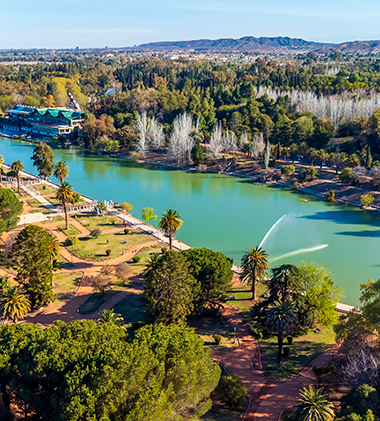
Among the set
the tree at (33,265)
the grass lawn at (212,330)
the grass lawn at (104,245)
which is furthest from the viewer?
the grass lawn at (104,245)

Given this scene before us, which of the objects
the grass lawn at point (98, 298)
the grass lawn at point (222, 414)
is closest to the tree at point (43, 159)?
the grass lawn at point (98, 298)

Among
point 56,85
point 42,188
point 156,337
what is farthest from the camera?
point 56,85

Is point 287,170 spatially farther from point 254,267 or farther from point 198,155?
point 254,267

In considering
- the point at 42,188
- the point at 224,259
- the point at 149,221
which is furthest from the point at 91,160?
the point at 224,259

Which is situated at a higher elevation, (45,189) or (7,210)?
(7,210)

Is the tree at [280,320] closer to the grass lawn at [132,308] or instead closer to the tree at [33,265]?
the grass lawn at [132,308]

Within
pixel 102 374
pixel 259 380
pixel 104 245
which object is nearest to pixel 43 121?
pixel 104 245

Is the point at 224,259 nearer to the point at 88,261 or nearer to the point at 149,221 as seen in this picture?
the point at 88,261
